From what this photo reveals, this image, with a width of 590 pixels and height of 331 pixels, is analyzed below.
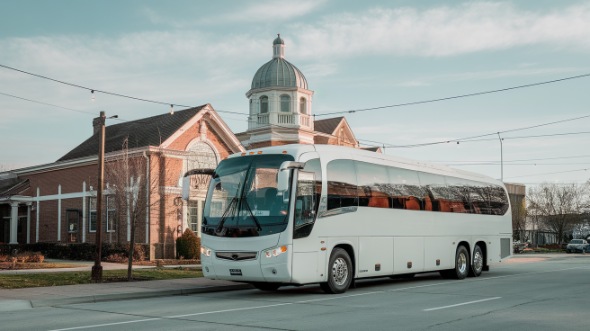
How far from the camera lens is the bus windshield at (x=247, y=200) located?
15086 mm

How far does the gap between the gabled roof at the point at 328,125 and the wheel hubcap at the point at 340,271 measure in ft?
130

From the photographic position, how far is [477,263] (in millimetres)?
23328

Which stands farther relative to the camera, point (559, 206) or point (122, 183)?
point (559, 206)

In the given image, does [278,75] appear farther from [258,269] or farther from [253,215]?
[258,269]

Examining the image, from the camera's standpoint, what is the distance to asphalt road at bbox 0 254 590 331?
34.8 ft

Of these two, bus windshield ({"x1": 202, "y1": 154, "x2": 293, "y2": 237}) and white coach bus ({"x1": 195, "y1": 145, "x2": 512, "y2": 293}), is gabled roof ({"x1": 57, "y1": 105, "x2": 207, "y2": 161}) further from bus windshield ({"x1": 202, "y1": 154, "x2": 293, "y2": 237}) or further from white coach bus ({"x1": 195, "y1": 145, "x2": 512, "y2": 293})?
bus windshield ({"x1": 202, "y1": 154, "x2": 293, "y2": 237})

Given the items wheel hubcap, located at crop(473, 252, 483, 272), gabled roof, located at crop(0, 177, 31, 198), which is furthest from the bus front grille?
gabled roof, located at crop(0, 177, 31, 198)

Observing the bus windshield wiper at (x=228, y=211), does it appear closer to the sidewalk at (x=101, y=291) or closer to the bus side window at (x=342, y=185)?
the bus side window at (x=342, y=185)

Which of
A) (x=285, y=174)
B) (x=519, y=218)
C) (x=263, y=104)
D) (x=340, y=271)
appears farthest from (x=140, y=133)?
(x=519, y=218)

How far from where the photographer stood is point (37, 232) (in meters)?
41.0

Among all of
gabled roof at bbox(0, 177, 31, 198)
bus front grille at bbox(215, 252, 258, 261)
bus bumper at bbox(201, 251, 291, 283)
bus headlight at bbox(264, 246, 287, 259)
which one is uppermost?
gabled roof at bbox(0, 177, 31, 198)

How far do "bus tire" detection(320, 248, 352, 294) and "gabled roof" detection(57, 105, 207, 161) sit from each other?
20.7 metres

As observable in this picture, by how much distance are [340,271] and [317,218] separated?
1682 millimetres

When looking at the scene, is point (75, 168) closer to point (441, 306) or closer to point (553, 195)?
point (441, 306)
